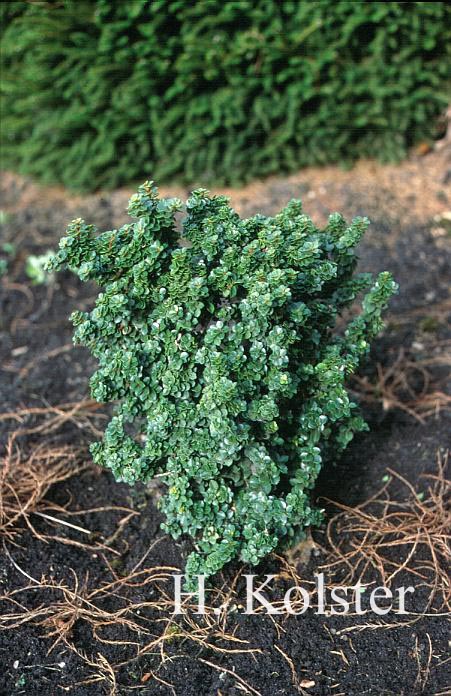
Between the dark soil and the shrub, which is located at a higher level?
the shrub

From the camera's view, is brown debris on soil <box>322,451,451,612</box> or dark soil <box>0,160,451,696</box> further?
brown debris on soil <box>322,451,451,612</box>

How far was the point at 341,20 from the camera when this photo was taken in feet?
12.8

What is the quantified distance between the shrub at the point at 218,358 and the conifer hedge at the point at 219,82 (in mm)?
1810

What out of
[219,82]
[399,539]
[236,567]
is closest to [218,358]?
[236,567]

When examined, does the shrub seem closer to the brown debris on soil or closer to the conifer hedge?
the brown debris on soil

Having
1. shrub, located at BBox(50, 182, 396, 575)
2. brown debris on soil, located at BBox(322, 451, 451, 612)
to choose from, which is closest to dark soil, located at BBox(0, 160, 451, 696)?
brown debris on soil, located at BBox(322, 451, 451, 612)

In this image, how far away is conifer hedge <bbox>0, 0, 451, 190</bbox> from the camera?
12.7 feet

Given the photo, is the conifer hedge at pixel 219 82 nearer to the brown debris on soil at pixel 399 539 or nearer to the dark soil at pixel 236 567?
the dark soil at pixel 236 567

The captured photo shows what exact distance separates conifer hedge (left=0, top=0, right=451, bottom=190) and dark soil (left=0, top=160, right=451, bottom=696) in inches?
24.8

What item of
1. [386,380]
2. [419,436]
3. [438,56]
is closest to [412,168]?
[438,56]

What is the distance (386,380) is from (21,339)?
1746mm

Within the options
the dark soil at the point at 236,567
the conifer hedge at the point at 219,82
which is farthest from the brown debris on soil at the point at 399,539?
the conifer hedge at the point at 219,82

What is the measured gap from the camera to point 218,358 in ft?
6.98

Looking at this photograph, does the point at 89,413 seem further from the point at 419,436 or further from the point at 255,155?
the point at 255,155
